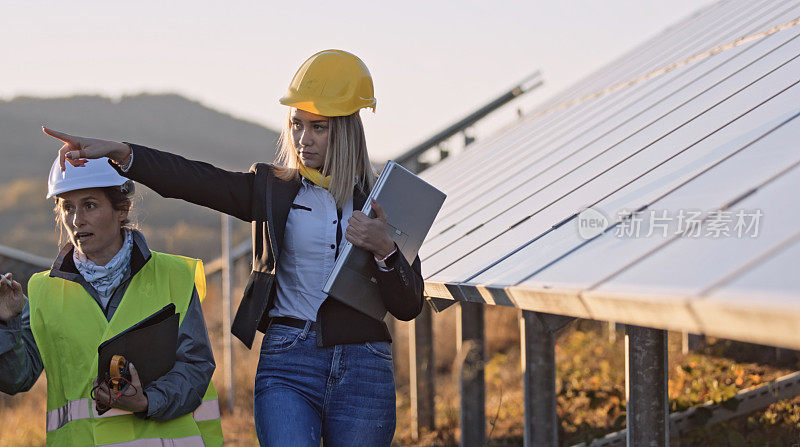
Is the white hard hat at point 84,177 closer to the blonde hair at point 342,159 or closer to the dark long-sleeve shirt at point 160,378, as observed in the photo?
the dark long-sleeve shirt at point 160,378

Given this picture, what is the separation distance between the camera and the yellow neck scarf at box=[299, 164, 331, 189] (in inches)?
139

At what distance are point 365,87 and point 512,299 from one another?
3.36ft

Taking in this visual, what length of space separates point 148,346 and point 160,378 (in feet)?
0.43

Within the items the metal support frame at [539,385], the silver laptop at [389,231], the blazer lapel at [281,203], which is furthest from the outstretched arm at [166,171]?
the metal support frame at [539,385]

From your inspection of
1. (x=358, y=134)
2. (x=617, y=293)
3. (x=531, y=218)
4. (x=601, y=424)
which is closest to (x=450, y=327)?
(x=601, y=424)

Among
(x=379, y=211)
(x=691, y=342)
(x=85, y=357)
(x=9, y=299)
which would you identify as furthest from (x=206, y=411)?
(x=691, y=342)

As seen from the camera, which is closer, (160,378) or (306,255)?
(160,378)

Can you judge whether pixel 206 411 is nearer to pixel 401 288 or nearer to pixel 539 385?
pixel 401 288

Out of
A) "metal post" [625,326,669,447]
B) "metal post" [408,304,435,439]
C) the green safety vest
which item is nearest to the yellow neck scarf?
the green safety vest

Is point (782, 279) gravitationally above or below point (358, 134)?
below

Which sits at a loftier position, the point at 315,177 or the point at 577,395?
the point at 315,177

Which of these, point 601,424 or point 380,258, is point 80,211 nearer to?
point 380,258

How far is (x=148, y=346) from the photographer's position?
3.33 meters

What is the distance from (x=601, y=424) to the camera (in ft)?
25.2
